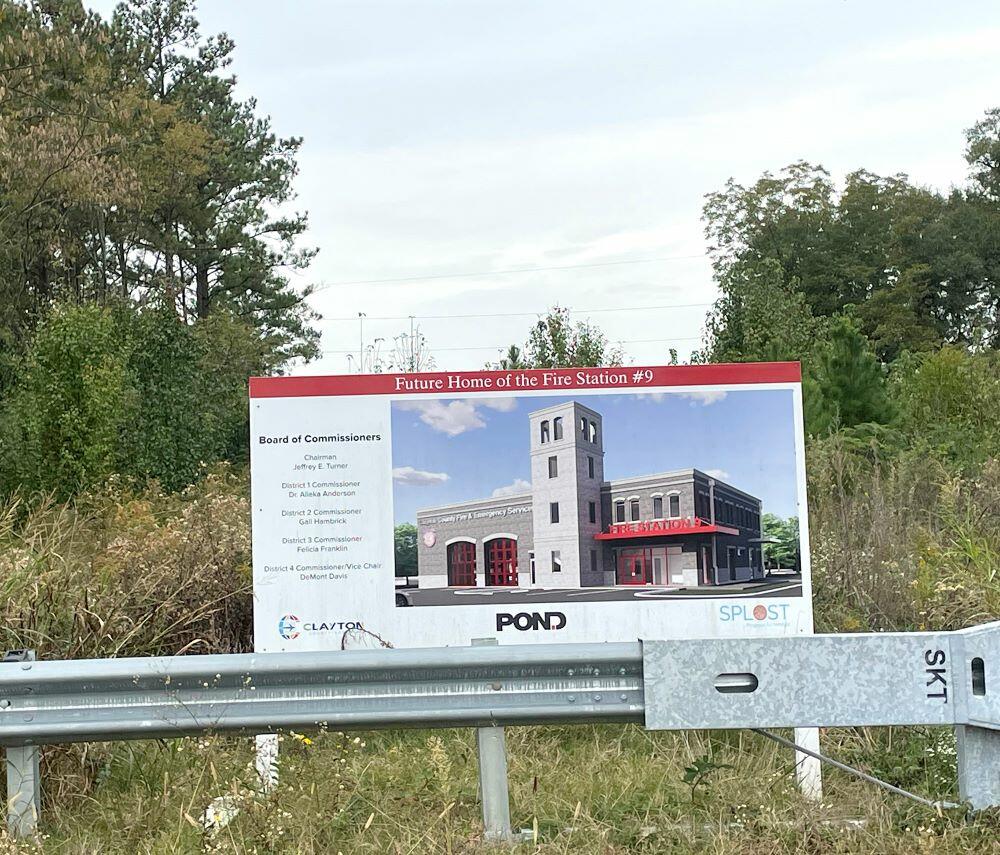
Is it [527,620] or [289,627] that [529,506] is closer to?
[527,620]

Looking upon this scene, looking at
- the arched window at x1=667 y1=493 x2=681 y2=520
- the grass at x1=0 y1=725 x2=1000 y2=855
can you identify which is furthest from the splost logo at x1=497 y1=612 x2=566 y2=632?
the arched window at x1=667 y1=493 x2=681 y2=520

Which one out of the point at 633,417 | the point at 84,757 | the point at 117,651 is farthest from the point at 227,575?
the point at 633,417

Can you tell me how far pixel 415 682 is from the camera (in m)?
4.62

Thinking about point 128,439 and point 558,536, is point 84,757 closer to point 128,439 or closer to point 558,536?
point 558,536

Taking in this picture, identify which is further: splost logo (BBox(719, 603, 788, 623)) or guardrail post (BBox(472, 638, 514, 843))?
splost logo (BBox(719, 603, 788, 623))

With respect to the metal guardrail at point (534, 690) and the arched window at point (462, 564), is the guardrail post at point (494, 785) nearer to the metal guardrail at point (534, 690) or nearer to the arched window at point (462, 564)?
the metal guardrail at point (534, 690)

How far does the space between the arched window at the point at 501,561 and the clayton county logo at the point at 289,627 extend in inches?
38.6

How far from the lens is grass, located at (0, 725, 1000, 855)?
445cm

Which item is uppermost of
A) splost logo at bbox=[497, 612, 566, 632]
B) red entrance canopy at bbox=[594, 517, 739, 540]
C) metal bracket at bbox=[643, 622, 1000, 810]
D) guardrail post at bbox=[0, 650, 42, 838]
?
red entrance canopy at bbox=[594, 517, 739, 540]

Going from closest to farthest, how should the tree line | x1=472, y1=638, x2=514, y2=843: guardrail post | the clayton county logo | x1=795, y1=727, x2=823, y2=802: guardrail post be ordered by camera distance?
x1=472, y1=638, x2=514, y2=843: guardrail post → x1=795, y1=727, x2=823, y2=802: guardrail post → the clayton county logo → the tree line

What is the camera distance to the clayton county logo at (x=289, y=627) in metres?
6.22

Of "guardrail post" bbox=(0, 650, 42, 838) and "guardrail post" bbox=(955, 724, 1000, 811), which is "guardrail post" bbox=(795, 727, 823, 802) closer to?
"guardrail post" bbox=(955, 724, 1000, 811)

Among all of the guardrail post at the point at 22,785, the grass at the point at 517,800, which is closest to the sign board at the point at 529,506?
the grass at the point at 517,800

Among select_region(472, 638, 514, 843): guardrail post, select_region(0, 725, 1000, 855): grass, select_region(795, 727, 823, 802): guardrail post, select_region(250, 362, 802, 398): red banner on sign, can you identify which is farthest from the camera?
select_region(250, 362, 802, 398): red banner on sign
